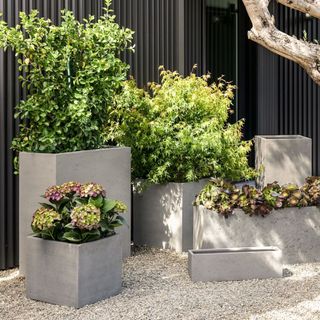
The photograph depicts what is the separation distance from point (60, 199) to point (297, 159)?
3809 millimetres

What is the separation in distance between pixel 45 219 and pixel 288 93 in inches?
310

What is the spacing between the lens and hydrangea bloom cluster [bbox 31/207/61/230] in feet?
17.0

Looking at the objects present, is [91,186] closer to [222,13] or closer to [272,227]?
[272,227]

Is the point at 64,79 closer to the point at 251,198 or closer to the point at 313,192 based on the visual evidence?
the point at 251,198

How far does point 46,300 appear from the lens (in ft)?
17.3

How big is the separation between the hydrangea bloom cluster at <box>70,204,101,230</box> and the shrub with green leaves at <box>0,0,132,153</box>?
1.07m

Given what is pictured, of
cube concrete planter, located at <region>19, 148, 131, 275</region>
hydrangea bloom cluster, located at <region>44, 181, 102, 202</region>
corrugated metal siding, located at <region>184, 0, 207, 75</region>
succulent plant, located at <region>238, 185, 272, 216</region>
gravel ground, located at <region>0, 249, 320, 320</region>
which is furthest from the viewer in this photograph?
corrugated metal siding, located at <region>184, 0, 207, 75</region>

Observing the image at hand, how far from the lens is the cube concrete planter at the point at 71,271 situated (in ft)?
16.7

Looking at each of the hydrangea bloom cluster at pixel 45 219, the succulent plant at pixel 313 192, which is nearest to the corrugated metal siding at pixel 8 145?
the hydrangea bloom cluster at pixel 45 219

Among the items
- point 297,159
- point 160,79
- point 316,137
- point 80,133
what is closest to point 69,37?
point 80,133

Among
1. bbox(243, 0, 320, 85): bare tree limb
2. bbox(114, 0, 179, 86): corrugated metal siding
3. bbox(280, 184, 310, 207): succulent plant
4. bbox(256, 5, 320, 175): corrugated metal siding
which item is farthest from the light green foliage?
bbox(256, 5, 320, 175): corrugated metal siding

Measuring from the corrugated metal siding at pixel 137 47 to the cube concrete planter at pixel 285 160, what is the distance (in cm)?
152

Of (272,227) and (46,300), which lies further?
(272,227)

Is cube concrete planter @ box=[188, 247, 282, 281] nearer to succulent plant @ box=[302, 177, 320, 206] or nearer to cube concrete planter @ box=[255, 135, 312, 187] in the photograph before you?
succulent plant @ box=[302, 177, 320, 206]
